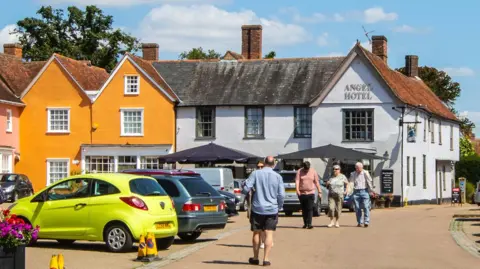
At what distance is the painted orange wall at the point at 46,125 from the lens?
49.4 metres

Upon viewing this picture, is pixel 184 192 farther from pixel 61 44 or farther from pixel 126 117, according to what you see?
pixel 61 44

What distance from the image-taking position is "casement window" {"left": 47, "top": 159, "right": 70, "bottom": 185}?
49.4 meters

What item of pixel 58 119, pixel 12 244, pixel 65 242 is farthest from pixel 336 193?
pixel 58 119

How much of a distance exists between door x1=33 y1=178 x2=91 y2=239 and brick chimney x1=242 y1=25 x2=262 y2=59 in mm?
34153

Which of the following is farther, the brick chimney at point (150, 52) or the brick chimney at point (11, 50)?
the brick chimney at point (11, 50)

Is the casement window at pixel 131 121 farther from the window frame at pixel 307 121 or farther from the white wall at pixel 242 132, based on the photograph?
the window frame at pixel 307 121

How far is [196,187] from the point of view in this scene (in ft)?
68.5

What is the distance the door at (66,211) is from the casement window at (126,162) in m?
29.9

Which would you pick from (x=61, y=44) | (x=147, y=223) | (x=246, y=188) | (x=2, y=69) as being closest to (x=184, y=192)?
(x=147, y=223)

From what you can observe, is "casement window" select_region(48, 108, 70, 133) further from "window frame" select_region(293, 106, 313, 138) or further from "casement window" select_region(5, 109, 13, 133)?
"window frame" select_region(293, 106, 313, 138)

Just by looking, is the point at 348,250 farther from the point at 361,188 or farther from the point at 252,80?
the point at 252,80

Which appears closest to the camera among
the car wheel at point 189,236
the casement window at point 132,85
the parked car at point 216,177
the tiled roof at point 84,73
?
the car wheel at point 189,236

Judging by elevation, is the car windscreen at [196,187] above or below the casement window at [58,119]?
below

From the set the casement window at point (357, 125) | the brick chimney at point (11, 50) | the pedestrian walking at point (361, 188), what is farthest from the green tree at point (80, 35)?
the pedestrian walking at point (361, 188)
